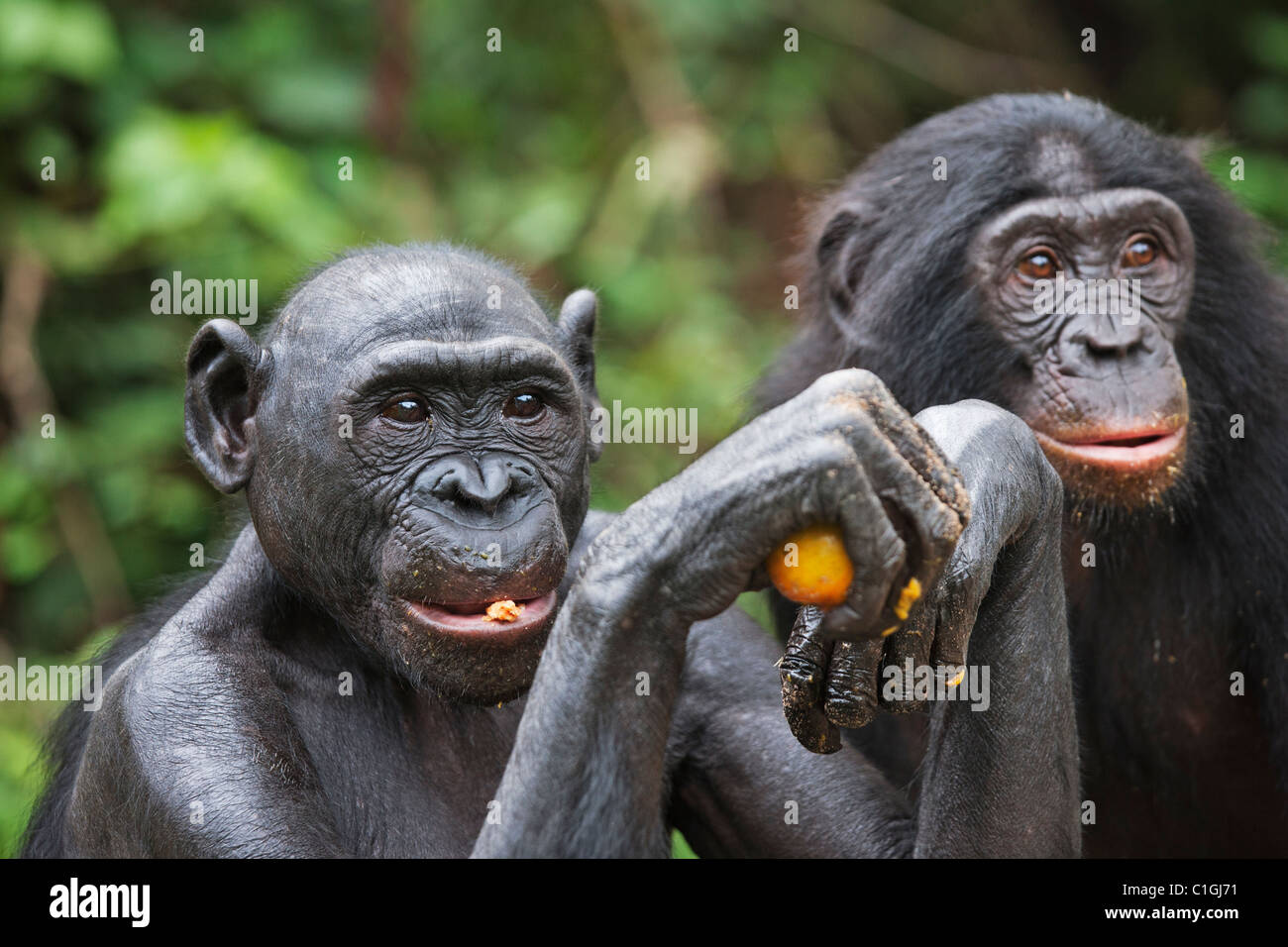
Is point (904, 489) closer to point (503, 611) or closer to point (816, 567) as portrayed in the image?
point (816, 567)

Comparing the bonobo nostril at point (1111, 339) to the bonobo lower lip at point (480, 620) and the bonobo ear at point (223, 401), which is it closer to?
the bonobo lower lip at point (480, 620)

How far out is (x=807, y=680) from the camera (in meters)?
3.22

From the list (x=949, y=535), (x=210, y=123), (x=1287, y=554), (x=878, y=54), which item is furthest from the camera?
(x=878, y=54)

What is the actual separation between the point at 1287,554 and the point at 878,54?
725 centimetres

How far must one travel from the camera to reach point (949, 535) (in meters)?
2.99

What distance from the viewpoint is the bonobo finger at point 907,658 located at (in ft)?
10.5

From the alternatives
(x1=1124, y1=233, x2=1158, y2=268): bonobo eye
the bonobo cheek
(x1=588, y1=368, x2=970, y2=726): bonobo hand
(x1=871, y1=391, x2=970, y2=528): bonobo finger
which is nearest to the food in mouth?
(x1=588, y1=368, x2=970, y2=726): bonobo hand

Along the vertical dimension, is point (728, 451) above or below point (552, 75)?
below

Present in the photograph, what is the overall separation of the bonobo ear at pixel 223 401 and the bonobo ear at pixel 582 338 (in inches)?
32.8

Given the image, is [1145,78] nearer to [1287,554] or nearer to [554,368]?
[1287,554]

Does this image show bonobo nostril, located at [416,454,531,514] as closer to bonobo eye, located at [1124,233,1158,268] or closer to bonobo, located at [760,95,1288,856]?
bonobo, located at [760,95,1288,856]

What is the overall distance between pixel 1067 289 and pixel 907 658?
2.17 meters
